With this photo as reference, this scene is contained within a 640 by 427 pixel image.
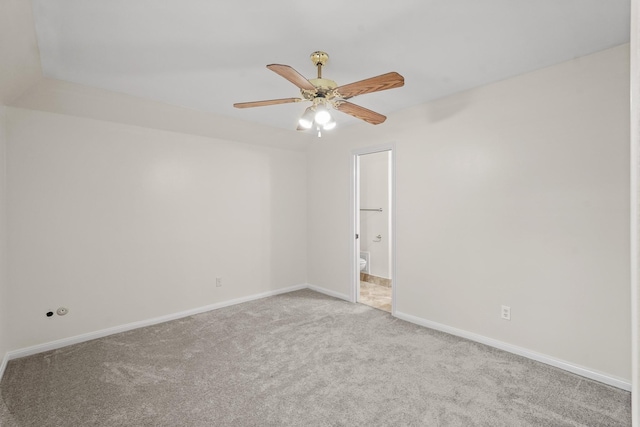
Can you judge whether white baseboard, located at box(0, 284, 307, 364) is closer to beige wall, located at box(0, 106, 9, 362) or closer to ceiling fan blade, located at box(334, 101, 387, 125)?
beige wall, located at box(0, 106, 9, 362)

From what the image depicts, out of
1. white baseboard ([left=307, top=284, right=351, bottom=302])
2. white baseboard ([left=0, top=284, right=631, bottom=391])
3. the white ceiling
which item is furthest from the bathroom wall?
the white ceiling

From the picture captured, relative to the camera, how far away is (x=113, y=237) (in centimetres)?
344

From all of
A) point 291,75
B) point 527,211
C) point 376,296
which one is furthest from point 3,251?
point 527,211

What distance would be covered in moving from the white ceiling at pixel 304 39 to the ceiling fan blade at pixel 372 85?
0.33 metres

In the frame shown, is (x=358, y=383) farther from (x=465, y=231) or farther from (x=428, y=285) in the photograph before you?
(x=465, y=231)

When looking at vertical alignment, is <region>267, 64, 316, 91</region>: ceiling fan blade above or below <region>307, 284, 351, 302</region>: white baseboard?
above

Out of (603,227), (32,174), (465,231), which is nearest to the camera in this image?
(603,227)

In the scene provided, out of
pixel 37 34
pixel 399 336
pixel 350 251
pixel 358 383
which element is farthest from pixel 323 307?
pixel 37 34

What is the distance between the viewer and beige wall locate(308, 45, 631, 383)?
2461 mm

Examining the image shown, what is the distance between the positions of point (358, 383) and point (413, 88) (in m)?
2.63

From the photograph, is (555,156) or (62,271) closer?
(555,156)

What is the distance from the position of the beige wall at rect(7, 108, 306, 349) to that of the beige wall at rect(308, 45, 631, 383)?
1.98 metres

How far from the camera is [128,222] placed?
3533 millimetres

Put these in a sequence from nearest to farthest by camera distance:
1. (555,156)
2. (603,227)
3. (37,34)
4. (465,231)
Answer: (37,34)
(603,227)
(555,156)
(465,231)
